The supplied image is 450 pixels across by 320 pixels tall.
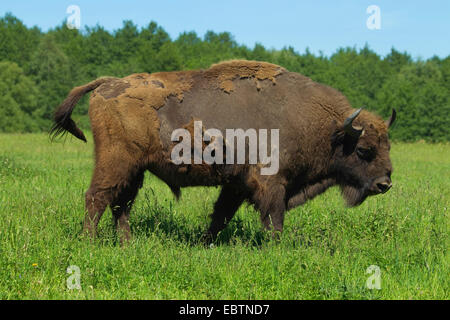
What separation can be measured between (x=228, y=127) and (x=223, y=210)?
119 cm

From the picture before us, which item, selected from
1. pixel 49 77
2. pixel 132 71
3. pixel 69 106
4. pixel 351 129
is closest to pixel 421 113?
pixel 132 71

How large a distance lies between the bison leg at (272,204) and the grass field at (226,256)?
240 millimetres

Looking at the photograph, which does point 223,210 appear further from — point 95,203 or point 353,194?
point 353,194

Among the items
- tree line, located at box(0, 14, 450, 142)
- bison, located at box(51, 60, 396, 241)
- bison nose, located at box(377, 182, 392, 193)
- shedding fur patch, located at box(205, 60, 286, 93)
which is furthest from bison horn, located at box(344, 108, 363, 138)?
tree line, located at box(0, 14, 450, 142)

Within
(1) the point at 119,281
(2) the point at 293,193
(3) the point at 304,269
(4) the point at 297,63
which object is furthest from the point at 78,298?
(4) the point at 297,63

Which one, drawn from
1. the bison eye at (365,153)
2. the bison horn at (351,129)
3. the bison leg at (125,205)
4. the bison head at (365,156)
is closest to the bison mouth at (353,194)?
the bison head at (365,156)

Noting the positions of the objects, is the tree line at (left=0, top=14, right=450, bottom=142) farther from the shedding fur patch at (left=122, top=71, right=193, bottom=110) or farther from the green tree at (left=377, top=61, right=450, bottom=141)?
the shedding fur patch at (left=122, top=71, right=193, bottom=110)

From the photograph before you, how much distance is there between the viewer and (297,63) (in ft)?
219

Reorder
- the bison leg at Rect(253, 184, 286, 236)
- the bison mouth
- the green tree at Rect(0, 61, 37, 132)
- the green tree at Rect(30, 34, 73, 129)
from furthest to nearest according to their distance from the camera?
the green tree at Rect(30, 34, 73, 129)
the green tree at Rect(0, 61, 37, 132)
the bison mouth
the bison leg at Rect(253, 184, 286, 236)

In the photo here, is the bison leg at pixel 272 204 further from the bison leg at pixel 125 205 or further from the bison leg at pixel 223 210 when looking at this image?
the bison leg at pixel 125 205

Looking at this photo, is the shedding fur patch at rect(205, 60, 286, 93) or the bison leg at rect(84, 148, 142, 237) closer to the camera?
the bison leg at rect(84, 148, 142, 237)

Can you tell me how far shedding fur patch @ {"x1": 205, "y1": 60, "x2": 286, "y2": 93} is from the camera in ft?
18.4

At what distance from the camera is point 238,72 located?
5703mm

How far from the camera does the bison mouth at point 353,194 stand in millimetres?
6094
